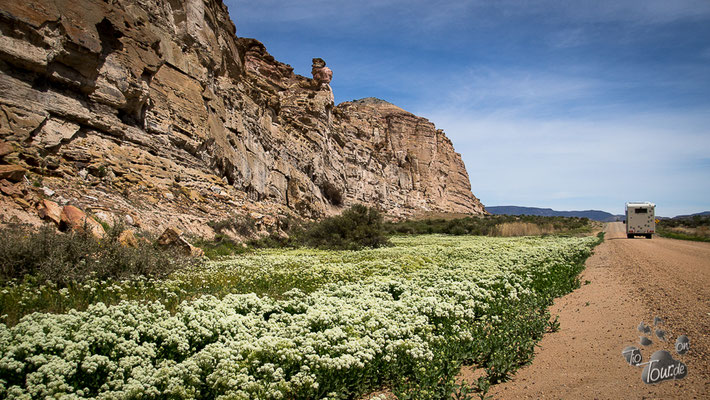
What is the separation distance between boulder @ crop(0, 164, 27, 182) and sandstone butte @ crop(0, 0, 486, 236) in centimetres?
49

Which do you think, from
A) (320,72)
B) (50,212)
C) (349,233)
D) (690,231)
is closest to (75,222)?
(50,212)

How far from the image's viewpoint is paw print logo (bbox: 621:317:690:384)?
174 inches

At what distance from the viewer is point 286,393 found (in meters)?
4.08

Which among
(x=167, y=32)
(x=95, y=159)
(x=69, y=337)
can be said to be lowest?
(x=69, y=337)

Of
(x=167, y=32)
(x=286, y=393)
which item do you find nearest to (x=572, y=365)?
(x=286, y=393)

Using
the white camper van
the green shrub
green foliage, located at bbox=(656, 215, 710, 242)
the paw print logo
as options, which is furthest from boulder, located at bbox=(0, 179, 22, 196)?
the white camper van

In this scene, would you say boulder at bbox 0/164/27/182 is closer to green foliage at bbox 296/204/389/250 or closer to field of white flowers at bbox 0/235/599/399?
field of white flowers at bbox 0/235/599/399

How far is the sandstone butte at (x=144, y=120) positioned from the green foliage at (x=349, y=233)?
392 centimetres

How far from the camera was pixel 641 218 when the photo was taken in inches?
1388

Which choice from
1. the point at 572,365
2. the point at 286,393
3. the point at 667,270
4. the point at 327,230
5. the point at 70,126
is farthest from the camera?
the point at 327,230

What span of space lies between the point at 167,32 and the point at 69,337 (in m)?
27.5

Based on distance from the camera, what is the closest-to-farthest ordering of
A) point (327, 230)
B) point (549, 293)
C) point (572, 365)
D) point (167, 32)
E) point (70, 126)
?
1. point (572, 365)
2. point (549, 293)
3. point (70, 126)
4. point (327, 230)
5. point (167, 32)

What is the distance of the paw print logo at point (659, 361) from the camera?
4426 mm

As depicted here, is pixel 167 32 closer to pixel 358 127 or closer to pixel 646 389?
pixel 646 389
